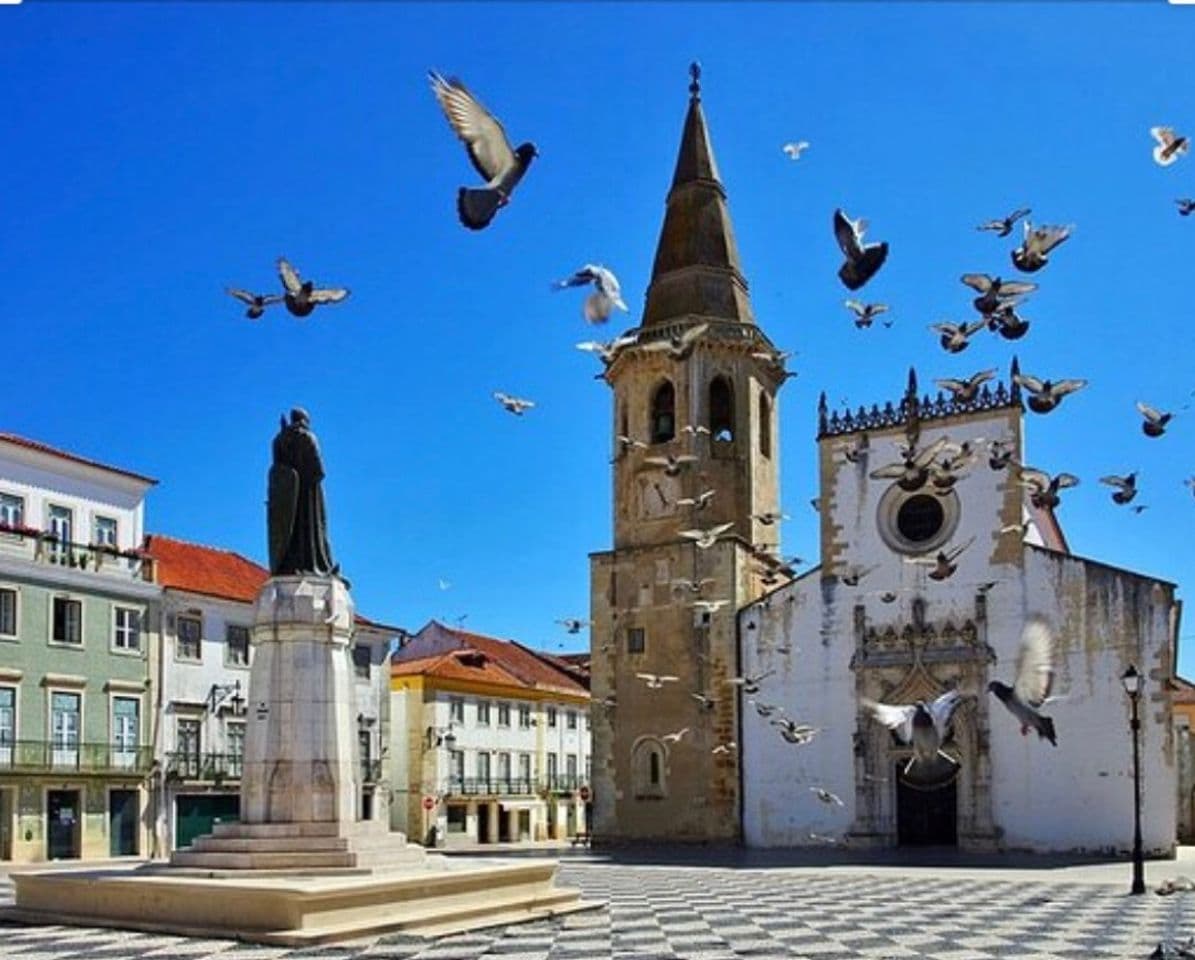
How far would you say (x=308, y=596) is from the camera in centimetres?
1928

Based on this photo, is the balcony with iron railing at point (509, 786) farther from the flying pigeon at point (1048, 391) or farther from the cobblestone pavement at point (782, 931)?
the flying pigeon at point (1048, 391)

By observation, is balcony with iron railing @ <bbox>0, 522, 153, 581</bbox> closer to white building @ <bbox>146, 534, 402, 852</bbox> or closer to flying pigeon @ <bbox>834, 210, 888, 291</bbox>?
white building @ <bbox>146, 534, 402, 852</bbox>

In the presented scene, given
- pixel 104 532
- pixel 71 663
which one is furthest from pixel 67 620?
pixel 104 532

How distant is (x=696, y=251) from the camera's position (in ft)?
151

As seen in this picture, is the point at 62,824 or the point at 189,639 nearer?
the point at 62,824

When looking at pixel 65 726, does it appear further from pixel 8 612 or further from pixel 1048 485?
pixel 1048 485

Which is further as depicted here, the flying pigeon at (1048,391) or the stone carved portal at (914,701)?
the stone carved portal at (914,701)

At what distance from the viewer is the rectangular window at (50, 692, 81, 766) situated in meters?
37.0

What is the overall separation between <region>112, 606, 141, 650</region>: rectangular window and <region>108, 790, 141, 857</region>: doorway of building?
379cm

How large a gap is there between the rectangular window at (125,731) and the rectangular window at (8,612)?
11.9ft

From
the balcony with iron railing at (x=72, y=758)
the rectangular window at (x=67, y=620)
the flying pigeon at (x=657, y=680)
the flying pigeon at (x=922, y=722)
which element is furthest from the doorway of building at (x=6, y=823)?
the flying pigeon at (x=922, y=722)

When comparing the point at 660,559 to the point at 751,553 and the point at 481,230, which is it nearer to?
the point at 751,553

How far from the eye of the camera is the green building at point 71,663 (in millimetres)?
36156

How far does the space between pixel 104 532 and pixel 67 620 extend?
128 inches
